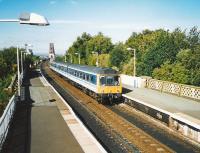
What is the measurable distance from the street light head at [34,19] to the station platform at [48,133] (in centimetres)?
641

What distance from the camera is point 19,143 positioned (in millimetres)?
15922

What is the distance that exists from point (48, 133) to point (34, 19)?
905 cm

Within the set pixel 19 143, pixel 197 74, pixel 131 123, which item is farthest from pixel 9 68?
pixel 19 143

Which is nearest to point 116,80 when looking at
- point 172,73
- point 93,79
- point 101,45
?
point 93,79

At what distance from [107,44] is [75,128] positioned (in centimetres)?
8476

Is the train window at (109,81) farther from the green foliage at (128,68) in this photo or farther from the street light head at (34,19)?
the street light head at (34,19)

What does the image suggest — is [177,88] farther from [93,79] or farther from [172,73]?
[93,79]

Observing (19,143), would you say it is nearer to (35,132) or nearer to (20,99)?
(35,132)

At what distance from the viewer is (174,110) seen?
22828mm

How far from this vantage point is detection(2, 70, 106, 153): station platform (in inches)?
588

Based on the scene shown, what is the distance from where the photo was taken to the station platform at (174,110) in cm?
1914

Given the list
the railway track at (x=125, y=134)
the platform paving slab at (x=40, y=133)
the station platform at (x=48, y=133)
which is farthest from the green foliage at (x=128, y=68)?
the platform paving slab at (x=40, y=133)

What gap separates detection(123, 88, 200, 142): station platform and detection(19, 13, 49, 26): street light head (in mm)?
11215

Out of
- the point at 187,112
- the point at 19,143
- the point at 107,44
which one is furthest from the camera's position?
the point at 107,44
